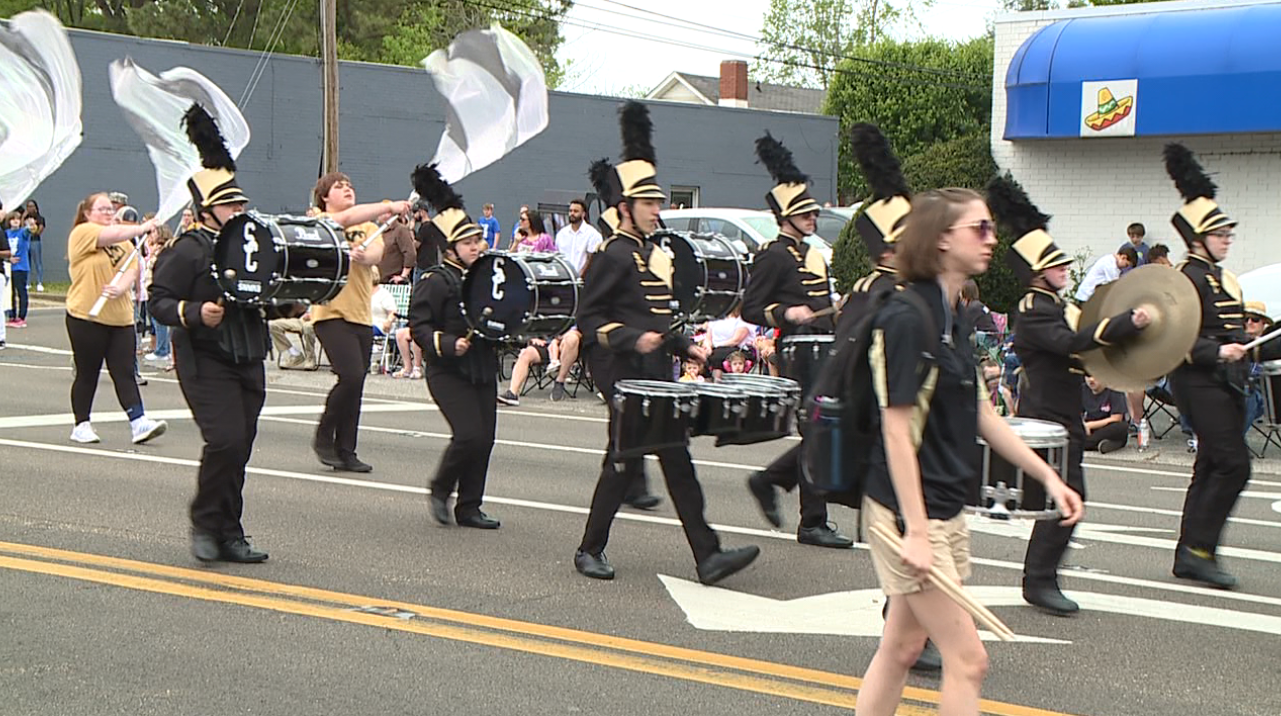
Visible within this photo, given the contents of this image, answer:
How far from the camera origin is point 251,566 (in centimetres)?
811

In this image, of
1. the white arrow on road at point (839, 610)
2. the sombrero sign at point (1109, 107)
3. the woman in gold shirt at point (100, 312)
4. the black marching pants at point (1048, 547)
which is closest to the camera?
the white arrow on road at point (839, 610)

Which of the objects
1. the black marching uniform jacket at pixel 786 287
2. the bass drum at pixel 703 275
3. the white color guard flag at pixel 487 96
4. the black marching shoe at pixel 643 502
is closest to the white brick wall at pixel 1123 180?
the white color guard flag at pixel 487 96

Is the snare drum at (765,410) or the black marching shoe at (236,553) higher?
the snare drum at (765,410)

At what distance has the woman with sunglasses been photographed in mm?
4504

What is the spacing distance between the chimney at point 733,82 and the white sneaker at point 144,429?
46.8 meters

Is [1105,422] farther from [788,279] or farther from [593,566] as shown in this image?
[593,566]

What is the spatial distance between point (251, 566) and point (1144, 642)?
14.3 feet

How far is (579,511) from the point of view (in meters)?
10.1

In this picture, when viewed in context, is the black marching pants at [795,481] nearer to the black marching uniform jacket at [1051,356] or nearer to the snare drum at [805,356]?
the snare drum at [805,356]

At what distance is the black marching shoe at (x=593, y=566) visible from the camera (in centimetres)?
803

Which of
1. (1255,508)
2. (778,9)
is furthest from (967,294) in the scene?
(778,9)

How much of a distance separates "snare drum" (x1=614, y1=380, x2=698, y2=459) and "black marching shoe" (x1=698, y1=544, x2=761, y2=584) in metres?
0.62

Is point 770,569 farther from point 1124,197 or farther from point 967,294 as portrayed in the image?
point 1124,197

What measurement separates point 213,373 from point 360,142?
26.5 m
